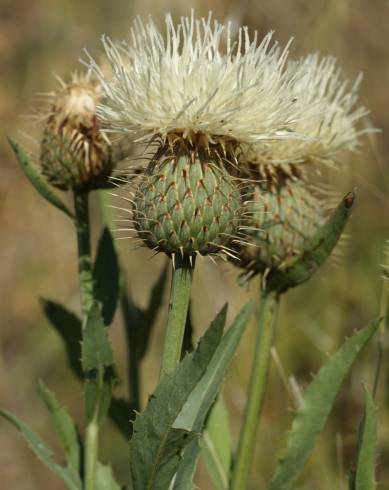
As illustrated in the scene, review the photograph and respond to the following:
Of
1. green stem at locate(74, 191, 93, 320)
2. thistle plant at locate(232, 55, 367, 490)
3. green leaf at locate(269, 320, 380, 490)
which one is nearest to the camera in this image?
green leaf at locate(269, 320, 380, 490)

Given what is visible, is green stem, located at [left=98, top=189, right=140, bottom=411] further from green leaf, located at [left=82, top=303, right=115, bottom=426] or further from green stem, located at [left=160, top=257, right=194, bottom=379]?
green stem, located at [left=160, top=257, right=194, bottom=379]

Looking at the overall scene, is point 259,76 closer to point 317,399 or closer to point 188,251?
point 188,251

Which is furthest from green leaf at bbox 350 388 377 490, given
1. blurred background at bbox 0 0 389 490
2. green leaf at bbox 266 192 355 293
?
blurred background at bbox 0 0 389 490

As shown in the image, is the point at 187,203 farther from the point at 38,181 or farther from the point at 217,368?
the point at 38,181

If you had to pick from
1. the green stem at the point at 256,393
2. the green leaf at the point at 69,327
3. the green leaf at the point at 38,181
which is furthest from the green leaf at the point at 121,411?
the green leaf at the point at 38,181

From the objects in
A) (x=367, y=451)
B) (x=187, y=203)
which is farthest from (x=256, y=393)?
(x=187, y=203)

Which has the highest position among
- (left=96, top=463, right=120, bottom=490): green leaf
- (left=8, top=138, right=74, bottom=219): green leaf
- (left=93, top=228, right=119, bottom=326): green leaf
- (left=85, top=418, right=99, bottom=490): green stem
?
(left=8, top=138, right=74, bottom=219): green leaf
